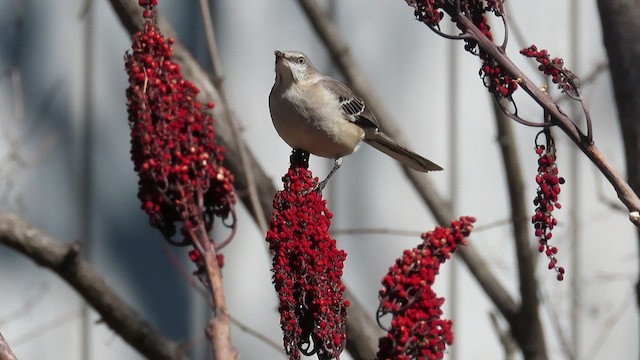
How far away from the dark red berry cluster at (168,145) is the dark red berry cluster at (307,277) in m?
0.13

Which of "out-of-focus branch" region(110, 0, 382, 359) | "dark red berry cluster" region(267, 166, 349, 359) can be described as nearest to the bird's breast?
"out-of-focus branch" region(110, 0, 382, 359)

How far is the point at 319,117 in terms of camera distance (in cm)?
212

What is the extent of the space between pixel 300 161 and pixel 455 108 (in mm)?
1940

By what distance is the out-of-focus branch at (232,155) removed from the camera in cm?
241

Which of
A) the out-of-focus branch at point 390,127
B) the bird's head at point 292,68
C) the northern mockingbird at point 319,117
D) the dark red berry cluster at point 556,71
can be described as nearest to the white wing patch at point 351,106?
the northern mockingbird at point 319,117

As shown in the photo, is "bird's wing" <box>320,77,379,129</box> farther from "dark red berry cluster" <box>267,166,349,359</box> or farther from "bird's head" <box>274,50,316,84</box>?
"dark red berry cluster" <box>267,166,349,359</box>

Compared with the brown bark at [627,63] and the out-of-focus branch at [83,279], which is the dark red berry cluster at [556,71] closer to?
the brown bark at [627,63]

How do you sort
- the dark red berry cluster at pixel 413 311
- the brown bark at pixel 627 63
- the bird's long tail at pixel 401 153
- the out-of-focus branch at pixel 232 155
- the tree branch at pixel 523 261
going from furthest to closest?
1. the tree branch at pixel 523 261
2. the out-of-focus branch at pixel 232 155
3. the bird's long tail at pixel 401 153
4. the brown bark at pixel 627 63
5. the dark red berry cluster at pixel 413 311

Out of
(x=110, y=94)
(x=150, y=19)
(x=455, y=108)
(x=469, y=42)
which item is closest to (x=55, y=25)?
(x=110, y=94)

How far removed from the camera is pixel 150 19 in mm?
1496

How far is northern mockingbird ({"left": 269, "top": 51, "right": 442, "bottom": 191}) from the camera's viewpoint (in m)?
2.06

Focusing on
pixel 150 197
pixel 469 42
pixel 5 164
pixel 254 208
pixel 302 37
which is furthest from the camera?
pixel 302 37

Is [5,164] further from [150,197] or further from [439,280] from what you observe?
[150,197]

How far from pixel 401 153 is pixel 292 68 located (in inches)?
11.9
